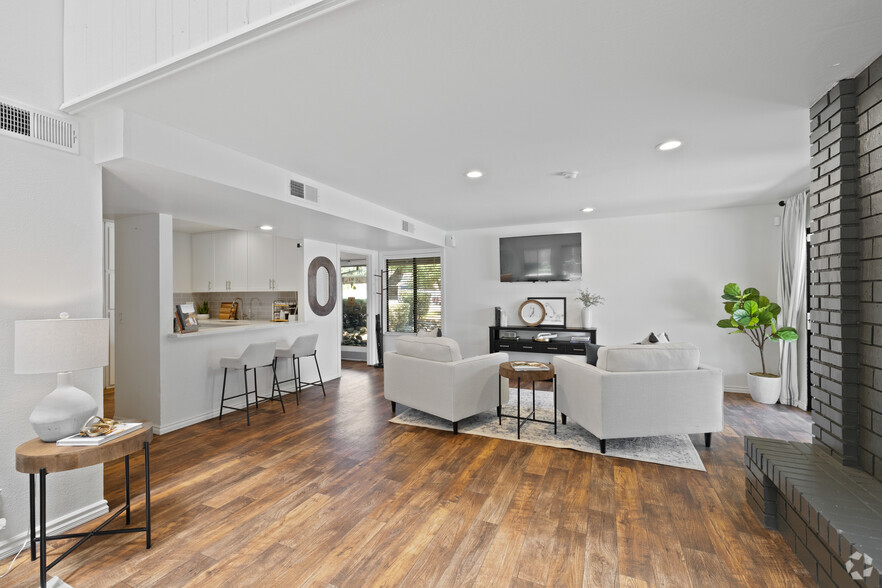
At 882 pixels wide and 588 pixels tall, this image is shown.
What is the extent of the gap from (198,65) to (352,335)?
21.2 ft

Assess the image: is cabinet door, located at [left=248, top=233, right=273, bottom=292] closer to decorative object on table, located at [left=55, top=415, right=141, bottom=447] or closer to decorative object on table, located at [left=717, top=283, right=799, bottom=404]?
decorative object on table, located at [left=55, top=415, right=141, bottom=447]

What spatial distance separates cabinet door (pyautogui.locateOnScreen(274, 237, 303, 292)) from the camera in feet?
18.4

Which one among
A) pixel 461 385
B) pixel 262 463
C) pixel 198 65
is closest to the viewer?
pixel 198 65

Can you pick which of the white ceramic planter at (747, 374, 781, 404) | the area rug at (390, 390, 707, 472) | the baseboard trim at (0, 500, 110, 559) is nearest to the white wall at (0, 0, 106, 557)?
the baseboard trim at (0, 500, 110, 559)

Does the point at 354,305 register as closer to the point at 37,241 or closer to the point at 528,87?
the point at 37,241

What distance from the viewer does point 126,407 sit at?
13.1 ft

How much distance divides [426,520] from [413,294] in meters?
5.14

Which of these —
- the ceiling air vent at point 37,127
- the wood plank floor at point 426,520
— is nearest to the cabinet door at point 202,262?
the wood plank floor at point 426,520

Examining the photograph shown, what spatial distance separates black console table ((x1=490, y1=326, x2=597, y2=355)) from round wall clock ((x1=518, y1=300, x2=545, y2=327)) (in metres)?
0.14

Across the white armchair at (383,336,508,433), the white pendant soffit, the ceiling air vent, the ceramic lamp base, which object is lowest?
the white armchair at (383,336,508,433)

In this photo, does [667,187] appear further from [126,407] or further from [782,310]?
[126,407]

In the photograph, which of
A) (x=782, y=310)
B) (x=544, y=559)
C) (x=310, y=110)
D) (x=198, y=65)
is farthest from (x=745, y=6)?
(x=782, y=310)

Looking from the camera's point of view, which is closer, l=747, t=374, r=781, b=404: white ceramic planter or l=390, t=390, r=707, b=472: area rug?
l=390, t=390, r=707, b=472: area rug

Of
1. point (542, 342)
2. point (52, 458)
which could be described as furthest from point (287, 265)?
point (52, 458)
